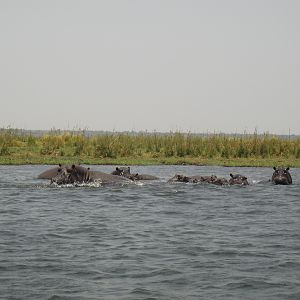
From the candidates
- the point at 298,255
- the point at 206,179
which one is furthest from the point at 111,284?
the point at 206,179

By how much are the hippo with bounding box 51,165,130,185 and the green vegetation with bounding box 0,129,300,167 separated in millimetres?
9459

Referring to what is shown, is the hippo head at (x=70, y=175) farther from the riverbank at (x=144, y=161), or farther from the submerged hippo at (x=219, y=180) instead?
the riverbank at (x=144, y=161)

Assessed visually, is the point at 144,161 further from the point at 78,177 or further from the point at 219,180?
the point at 78,177

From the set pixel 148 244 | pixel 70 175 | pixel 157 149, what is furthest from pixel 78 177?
pixel 157 149

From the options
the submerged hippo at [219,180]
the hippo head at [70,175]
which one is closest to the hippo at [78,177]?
the hippo head at [70,175]

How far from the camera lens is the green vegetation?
99.9 feet

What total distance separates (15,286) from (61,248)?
2.18m

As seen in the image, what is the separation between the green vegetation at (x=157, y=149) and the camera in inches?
1199

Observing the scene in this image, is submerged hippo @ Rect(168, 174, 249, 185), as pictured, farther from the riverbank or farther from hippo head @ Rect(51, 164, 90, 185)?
the riverbank

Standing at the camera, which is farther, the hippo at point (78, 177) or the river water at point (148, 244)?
the hippo at point (78, 177)

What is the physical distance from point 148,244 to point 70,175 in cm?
938

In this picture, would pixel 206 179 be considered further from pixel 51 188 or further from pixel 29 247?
pixel 29 247

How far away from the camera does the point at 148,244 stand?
33.5ft

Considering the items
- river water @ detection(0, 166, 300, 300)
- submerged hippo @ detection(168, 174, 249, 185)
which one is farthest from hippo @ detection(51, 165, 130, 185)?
submerged hippo @ detection(168, 174, 249, 185)
